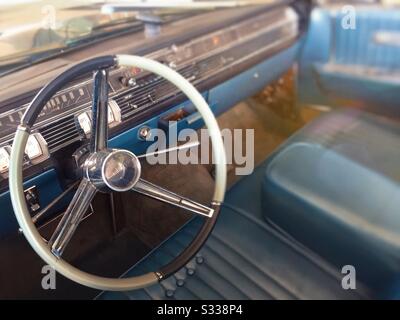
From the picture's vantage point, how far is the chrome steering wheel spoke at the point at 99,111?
0.94 metres

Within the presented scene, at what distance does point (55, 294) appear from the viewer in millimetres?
1284

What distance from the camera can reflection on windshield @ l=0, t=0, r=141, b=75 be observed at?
1.26m

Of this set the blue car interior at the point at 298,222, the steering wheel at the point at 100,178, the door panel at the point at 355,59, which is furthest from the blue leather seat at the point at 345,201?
the door panel at the point at 355,59

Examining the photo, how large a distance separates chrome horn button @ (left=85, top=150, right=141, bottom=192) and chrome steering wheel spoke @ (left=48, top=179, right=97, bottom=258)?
0.02 meters

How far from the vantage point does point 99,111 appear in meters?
0.96

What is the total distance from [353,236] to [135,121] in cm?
74

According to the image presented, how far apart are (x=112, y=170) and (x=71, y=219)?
5.6 inches

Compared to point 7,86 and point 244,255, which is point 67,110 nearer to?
point 7,86

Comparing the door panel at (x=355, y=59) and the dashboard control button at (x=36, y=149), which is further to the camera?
the door panel at (x=355, y=59)

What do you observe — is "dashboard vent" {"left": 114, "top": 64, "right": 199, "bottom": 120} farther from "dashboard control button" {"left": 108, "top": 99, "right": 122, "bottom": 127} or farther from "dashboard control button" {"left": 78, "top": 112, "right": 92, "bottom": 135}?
"dashboard control button" {"left": 78, "top": 112, "right": 92, "bottom": 135}

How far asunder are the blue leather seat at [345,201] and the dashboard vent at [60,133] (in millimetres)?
681

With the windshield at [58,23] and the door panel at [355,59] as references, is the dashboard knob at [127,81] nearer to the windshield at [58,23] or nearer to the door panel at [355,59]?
the windshield at [58,23]

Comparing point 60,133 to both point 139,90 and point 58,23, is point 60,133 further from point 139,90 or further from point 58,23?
point 58,23
